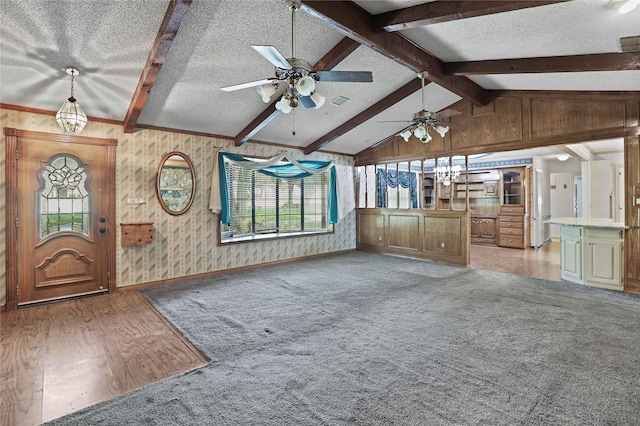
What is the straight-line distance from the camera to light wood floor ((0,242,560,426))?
216cm

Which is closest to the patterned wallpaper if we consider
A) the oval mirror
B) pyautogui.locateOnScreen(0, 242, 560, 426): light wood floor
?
the oval mirror

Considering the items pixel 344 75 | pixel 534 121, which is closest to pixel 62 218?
pixel 344 75

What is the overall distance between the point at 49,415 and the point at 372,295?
11.1ft

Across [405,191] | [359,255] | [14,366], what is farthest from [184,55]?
[405,191]

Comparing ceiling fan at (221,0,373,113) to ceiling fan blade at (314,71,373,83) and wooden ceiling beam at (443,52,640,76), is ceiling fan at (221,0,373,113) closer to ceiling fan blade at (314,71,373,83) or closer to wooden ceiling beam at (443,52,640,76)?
ceiling fan blade at (314,71,373,83)

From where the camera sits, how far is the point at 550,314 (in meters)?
3.57

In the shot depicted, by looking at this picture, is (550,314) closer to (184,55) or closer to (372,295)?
(372,295)

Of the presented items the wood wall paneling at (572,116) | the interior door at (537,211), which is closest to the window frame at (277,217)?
the wood wall paneling at (572,116)

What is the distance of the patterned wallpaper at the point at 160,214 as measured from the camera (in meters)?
Answer: 4.50

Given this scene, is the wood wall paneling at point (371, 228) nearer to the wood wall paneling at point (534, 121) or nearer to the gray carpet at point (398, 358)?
the wood wall paneling at point (534, 121)

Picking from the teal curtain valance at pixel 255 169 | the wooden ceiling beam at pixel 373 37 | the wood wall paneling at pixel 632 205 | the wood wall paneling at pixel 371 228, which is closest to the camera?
the wooden ceiling beam at pixel 373 37

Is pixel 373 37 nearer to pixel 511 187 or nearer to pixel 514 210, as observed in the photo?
pixel 514 210

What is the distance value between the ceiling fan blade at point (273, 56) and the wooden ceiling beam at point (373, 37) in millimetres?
669

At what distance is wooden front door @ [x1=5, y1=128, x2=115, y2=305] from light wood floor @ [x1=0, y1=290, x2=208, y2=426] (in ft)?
1.44
